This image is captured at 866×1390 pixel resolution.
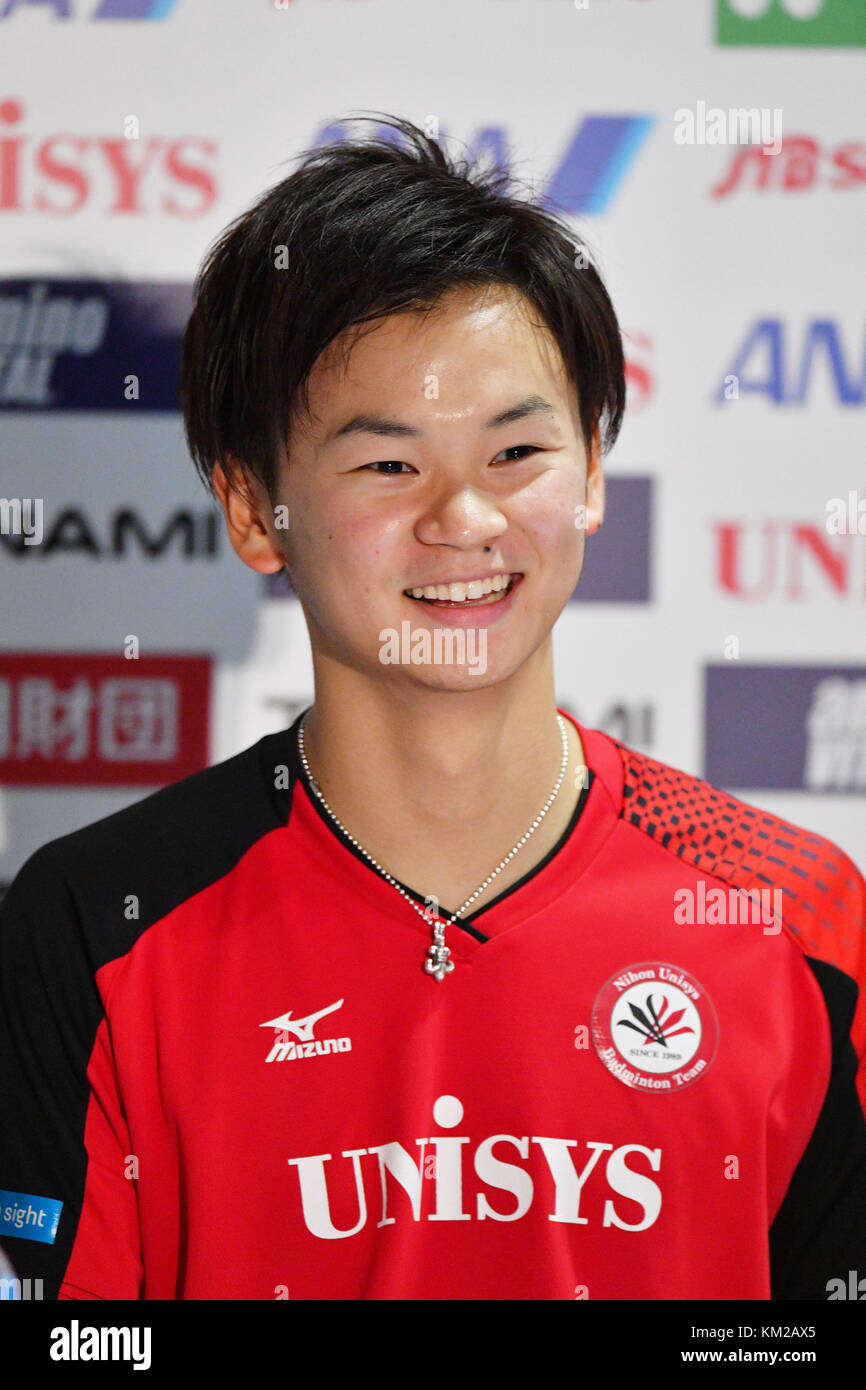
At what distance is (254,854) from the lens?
1.31 m

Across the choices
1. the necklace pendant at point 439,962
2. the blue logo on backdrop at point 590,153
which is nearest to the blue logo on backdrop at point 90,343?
the blue logo on backdrop at point 590,153

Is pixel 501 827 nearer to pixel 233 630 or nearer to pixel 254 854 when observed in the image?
pixel 254 854

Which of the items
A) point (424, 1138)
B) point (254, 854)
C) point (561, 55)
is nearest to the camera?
point (424, 1138)

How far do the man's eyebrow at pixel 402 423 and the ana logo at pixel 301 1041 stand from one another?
51 centimetres

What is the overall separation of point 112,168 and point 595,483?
0.87 m

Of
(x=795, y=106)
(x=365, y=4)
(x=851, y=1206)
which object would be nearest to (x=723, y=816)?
(x=851, y=1206)

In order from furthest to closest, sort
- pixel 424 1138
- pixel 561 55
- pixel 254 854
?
1. pixel 561 55
2. pixel 254 854
3. pixel 424 1138

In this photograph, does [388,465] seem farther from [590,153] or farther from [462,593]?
[590,153]

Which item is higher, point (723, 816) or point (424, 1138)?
point (723, 816)

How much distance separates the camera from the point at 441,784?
1.28 metres

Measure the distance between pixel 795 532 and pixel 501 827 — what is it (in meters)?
0.76

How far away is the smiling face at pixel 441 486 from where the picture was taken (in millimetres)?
1178

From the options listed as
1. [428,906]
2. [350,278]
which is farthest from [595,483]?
[428,906]

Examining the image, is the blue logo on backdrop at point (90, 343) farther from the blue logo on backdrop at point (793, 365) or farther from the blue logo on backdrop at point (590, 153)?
the blue logo on backdrop at point (793, 365)
